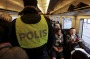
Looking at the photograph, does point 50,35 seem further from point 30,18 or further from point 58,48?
point 58,48

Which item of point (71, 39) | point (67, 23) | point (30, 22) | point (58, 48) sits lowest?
point (58, 48)

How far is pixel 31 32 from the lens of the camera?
5.52ft

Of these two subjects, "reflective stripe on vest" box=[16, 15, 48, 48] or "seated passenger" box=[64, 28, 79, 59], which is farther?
"seated passenger" box=[64, 28, 79, 59]

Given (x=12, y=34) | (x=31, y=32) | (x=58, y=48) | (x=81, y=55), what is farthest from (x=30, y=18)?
(x=58, y=48)

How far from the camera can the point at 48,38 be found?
180cm

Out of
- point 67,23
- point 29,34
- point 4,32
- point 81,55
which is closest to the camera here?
point 29,34

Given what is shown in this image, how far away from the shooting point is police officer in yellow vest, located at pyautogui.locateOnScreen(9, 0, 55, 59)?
1679 millimetres

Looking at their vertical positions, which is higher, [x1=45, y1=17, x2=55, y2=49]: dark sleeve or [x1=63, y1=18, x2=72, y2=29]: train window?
[x1=45, y1=17, x2=55, y2=49]: dark sleeve

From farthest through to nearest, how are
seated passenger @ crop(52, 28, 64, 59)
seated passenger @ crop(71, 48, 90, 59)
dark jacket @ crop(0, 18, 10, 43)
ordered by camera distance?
seated passenger @ crop(52, 28, 64, 59) → seated passenger @ crop(71, 48, 90, 59) → dark jacket @ crop(0, 18, 10, 43)

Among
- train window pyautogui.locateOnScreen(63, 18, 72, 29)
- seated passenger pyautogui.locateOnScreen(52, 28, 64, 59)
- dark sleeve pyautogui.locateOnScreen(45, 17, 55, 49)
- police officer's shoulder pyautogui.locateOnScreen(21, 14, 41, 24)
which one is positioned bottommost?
seated passenger pyautogui.locateOnScreen(52, 28, 64, 59)

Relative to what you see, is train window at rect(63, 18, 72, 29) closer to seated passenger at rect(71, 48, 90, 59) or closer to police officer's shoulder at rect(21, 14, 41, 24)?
seated passenger at rect(71, 48, 90, 59)

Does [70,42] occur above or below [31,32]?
below

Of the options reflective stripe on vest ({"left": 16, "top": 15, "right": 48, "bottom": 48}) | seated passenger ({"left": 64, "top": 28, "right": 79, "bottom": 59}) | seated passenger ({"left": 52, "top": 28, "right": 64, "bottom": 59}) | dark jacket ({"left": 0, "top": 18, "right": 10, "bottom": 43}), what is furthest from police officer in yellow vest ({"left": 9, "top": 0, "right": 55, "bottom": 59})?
seated passenger ({"left": 64, "top": 28, "right": 79, "bottom": 59})

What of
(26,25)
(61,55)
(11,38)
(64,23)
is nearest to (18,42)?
(11,38)
